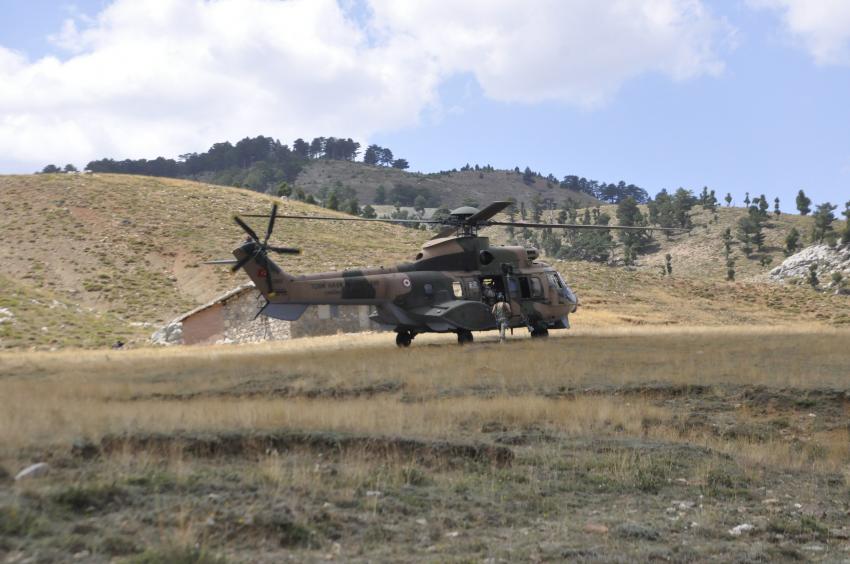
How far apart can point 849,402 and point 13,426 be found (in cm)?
1512

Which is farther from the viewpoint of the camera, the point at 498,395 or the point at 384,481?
the point at 498,395

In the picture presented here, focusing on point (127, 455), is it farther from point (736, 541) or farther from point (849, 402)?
point (849, 402)

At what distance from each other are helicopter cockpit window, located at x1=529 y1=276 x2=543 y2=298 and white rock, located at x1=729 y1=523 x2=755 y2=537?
20.8 m

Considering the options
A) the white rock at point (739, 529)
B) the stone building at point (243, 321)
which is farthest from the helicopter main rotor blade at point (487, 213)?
the stone building at point (243, 321)

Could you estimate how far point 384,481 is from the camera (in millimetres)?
9789

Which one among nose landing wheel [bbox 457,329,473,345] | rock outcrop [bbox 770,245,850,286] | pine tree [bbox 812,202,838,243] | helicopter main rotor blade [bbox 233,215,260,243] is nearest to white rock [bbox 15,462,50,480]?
helicopter main rotor blade [bbox 233,215,260,243]

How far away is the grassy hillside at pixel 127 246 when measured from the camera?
5924cm

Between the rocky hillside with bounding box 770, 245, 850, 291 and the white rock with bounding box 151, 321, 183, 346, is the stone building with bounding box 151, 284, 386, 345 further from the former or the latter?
the rocky hillside with bounding box 770, 245, 850, 291

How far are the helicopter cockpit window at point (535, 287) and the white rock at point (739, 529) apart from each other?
20821 millimetres

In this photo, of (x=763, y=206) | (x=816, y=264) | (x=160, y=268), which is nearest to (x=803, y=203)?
(x=763, y=206)

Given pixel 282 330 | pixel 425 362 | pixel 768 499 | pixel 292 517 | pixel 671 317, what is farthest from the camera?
pixel 671 317

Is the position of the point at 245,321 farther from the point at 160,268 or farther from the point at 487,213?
the point at 160,268

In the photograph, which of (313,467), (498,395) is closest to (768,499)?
(313,467)

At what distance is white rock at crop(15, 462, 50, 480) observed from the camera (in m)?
8.32
